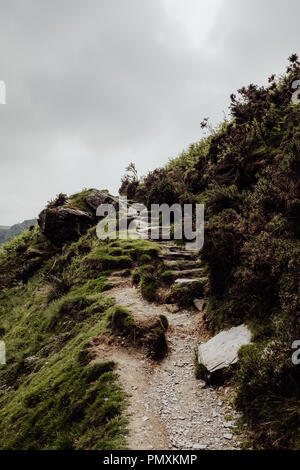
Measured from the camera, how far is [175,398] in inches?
223

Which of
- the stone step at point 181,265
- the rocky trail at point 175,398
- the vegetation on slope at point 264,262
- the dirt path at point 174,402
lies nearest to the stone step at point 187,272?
the stone step at point 181,265

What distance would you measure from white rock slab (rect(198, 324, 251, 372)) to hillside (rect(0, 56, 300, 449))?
259mm

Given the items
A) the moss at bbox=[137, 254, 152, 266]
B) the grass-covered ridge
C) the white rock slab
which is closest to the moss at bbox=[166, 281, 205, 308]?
the grass-covered ridge

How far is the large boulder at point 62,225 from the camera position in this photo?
2092 cm

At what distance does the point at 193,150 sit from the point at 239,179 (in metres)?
11.9

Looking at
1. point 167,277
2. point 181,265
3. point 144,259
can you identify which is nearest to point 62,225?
point 144,259

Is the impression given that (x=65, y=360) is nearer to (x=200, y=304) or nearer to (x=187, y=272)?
(x=200, y=304)

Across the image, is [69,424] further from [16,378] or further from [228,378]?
[16,378]

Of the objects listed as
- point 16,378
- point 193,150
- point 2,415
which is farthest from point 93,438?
point 193,150

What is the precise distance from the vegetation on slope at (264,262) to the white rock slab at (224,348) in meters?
0.28

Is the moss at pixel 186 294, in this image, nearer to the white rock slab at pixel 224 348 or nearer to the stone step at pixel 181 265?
the stone step at pixel 181 265

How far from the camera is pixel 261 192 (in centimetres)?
760

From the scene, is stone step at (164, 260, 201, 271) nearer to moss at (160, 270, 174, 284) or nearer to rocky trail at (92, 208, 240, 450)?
moss at (160, 270, 174, 284)
